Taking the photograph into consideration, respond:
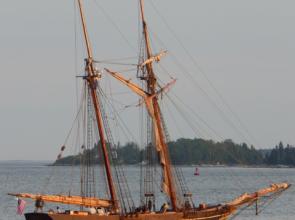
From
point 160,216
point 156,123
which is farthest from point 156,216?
point 156,123

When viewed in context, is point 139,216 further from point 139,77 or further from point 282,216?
point 282,216

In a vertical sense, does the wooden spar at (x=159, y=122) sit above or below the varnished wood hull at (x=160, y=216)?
above

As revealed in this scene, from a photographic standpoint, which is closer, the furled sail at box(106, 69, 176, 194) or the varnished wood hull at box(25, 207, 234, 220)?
the varnished wood hull at box(25, 207, 234, 220)

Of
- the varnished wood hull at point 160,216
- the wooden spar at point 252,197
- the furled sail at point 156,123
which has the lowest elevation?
the varnished wood hull at point 160,216

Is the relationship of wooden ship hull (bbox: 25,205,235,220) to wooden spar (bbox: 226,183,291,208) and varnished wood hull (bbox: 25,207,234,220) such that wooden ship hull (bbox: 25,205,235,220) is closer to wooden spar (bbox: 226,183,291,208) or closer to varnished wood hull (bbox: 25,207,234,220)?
varnished wood hull (bbox: 25,207,234,220)

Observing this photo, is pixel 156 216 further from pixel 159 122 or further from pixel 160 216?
pixel 159 122

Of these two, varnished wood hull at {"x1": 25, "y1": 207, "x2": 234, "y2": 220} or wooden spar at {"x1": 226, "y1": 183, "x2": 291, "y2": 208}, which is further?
wooden spar at {"x1": 226, "y1": 183, "x2": 291, "y2": 208}

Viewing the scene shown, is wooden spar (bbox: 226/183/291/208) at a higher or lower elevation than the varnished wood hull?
higher

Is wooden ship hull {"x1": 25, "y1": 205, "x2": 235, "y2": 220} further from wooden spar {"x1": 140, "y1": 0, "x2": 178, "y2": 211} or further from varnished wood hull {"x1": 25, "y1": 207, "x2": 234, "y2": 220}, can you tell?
wooden spar {"x1": 140, "y1": 0, "x2": 178, "y2": 211}

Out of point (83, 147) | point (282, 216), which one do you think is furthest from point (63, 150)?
point (282, 216)

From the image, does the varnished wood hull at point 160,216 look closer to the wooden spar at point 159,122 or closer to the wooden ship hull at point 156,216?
the wooden ship hull at point 156,216

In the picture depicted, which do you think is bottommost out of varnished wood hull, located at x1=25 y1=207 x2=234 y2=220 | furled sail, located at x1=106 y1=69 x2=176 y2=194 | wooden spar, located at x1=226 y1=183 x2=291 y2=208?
varnished wood hull, located at x1=25 y1=207 x2=234 y2=220

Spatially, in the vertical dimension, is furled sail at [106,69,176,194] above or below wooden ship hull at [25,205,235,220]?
above

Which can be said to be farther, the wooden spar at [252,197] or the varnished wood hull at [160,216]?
the wooden spar at [252,197]
